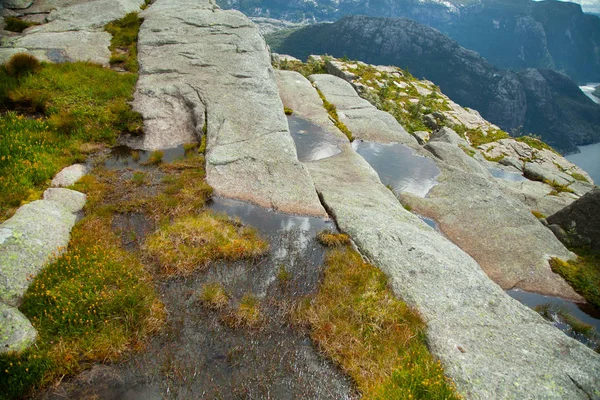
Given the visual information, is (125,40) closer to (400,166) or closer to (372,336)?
(400,166)

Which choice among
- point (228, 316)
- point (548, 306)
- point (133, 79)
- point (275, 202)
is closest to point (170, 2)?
point (133, 79)

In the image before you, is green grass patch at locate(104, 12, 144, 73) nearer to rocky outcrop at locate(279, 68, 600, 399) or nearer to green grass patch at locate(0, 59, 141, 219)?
green grass patch at locate(0, 59, 141, 219)

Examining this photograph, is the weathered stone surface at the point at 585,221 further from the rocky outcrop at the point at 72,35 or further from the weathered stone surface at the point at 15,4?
the weathered stone surface at the point at 15,4

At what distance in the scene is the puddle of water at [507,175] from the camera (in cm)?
3253

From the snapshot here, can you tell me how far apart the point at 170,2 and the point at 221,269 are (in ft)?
125

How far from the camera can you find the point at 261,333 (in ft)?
30.8

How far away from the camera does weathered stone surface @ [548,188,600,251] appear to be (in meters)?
19.0

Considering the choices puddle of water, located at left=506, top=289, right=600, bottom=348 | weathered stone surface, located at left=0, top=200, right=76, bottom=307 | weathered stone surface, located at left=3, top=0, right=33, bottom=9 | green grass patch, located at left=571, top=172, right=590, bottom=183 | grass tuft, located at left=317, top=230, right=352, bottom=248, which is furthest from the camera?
green grass patch, located at left=571, top=172, right=590, bottom=183

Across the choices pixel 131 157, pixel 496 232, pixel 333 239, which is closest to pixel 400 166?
pixel 496 232

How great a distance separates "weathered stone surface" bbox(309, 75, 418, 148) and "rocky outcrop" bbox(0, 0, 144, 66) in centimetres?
2121

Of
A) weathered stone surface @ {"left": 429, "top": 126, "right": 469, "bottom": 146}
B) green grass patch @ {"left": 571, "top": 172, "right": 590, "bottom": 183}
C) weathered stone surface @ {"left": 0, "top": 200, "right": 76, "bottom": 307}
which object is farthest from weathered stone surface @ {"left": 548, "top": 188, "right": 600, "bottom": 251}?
weathered stone surface @ {"left": 0, "top": 200, "right": 76, "bottom": 307}

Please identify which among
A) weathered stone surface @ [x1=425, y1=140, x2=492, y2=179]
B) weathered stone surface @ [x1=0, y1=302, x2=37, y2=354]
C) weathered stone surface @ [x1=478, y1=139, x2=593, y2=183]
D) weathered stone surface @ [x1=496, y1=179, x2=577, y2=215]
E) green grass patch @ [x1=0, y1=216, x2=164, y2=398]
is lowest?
weathered stone surface @ [x1=478, y1=139, x2=593, y2=183]

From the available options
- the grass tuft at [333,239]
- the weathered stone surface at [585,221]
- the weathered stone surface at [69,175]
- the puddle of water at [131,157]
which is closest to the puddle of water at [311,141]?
the puddle of water at [131,157]

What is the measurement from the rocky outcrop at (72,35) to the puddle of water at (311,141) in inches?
638
